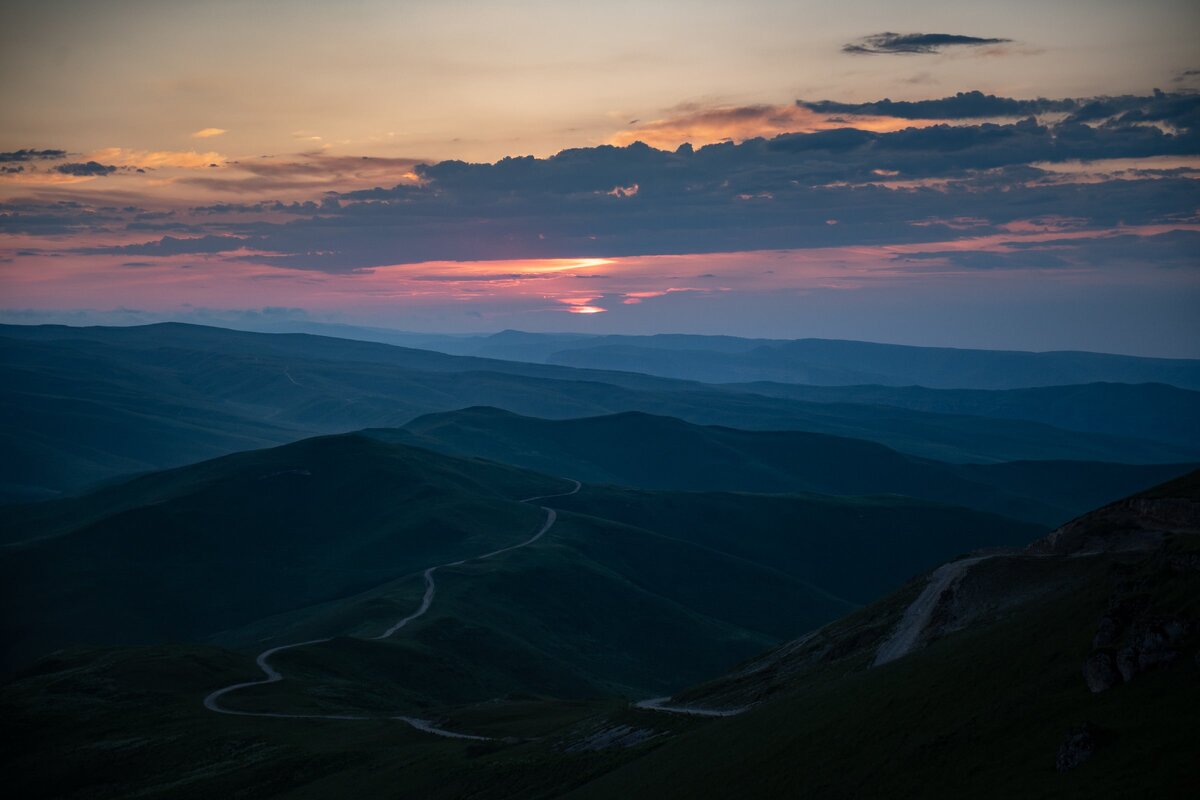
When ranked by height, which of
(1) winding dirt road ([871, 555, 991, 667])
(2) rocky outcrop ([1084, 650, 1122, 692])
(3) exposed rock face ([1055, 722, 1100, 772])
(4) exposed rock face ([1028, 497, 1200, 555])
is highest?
(2) rocky outcrop ([1084, 650, 1122, 692])

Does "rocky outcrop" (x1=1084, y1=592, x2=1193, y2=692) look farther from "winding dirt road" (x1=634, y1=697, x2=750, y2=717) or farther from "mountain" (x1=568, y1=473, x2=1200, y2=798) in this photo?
"winding dirt road" (x1=634, y1=697, x2=750, y2=717)

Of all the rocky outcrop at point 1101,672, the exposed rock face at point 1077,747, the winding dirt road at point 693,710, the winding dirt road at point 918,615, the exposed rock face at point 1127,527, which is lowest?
the winding dirt road at point 693,710

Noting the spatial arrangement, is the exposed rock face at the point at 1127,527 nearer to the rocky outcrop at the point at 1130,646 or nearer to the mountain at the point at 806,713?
the mountain at the point at 806,713

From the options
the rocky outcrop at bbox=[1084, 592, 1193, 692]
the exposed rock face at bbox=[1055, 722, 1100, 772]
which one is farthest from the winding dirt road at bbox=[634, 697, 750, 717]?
the exposed rock face at bbox=[1055, 722, 1100, 772]

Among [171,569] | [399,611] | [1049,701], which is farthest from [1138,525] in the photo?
[171,569]

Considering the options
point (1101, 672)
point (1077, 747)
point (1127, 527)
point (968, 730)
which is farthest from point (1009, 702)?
point (1127, 527)

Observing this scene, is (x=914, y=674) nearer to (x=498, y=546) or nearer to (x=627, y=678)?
(x=627, y=678)

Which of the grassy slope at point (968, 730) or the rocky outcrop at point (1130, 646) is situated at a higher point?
the rocky outcrop at point (1130, 646)

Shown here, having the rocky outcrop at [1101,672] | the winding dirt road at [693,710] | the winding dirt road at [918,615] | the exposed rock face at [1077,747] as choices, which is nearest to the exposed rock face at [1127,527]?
the winding dirt road at [918,615]

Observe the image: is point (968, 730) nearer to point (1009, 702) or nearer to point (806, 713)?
point (1009, 702)

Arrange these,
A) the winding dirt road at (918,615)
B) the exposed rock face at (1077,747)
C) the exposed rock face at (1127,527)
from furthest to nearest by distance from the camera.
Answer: the exposed rock face at (1127,527) < the winding dirt road at (918,615) < the exposed rock face at (1077,747)
